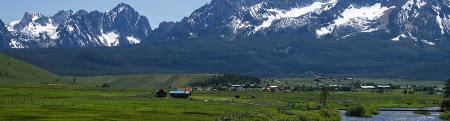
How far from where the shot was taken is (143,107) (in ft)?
648

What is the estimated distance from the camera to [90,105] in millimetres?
197875

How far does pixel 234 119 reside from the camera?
16388 centimetres

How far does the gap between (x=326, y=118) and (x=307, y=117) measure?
47.5 feet

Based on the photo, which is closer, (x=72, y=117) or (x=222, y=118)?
(x=72, y=117)

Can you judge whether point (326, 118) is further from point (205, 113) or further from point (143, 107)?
point (143, 107)

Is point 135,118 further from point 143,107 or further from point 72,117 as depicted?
point 143,107

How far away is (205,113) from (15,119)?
52857mm

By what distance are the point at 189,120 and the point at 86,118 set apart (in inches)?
794

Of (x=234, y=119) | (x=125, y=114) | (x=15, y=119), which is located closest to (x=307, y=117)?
(x=234, y=119)

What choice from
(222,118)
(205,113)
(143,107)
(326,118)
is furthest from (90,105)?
(326,118)

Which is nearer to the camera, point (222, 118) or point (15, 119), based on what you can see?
point (15, 119)

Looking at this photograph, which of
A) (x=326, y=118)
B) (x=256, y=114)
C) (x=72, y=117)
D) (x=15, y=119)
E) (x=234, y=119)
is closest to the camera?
(x=15, y=119)

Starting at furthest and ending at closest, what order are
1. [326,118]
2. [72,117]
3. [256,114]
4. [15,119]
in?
[326,118] → [256,114] → [72,117] → [15,119]

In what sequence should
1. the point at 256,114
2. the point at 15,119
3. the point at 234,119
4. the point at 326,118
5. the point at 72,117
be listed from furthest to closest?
the point at 326,118
the point at 256,114
the point at 234,119
the point at 72,117
the point at 15,119
